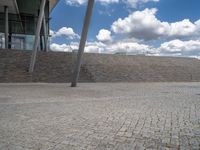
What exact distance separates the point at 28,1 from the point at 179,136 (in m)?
33.7

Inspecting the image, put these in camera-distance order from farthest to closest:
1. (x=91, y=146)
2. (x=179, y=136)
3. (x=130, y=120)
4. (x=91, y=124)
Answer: (x=130, y=120), (x=91, y=124), (x=179, y=136), (x=91, y=146)

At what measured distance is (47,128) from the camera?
586 centimetres

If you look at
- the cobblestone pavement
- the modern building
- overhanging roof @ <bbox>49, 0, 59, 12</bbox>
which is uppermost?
overhanging roof @ <bbox>49, 0, 59, 12</bbox>

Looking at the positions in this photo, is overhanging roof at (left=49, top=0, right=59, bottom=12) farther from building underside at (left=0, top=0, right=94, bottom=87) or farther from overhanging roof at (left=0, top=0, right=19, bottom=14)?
overhanging roof at (left=0, top=0, right=19, bottom=14)

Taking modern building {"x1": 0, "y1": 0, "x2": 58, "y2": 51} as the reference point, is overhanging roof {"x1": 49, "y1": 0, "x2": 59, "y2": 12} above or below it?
above

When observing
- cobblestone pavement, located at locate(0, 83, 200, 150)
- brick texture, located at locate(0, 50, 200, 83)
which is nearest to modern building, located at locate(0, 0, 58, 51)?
brick texture, located at locate(0, 50, 200, 83)

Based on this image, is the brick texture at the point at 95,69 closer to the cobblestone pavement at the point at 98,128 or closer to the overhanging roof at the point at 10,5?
the overhanging roof at the point at 10,5

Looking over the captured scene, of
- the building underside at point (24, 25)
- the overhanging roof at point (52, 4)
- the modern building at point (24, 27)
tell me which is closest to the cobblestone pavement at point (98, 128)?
the building underside at point (24, 25)

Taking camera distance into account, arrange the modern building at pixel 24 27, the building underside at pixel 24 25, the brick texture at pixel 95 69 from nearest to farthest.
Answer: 1. the brick texture at pixel 95 69
2. the building underside at pixel 24 25
3. the modern building at pixel 24 27

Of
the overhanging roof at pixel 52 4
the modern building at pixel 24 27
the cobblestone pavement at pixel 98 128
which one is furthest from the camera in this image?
the overhanging roof at pixel 52 4

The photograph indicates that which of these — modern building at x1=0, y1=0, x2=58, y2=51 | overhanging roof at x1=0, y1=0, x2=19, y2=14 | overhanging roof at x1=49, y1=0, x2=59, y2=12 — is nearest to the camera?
overhanging roof at x1=0, y1=0, x2=19, y2=14

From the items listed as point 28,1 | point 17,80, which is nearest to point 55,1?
point 28,1

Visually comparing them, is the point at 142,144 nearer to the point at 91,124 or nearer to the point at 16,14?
the point at 91,124

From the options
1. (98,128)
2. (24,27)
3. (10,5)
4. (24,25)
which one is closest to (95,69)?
(10,5)
